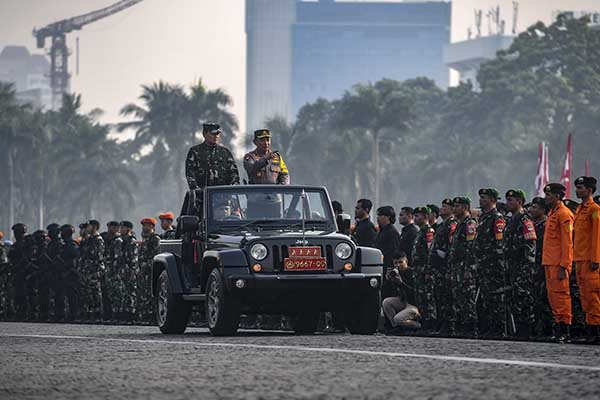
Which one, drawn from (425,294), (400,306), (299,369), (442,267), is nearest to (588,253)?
(442,267)

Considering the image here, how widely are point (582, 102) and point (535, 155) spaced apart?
346 inches

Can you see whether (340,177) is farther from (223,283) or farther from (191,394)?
(191,394)

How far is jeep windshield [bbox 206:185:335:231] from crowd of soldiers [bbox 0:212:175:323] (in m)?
6.88

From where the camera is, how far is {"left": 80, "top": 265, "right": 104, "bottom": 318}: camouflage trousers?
2956 cm

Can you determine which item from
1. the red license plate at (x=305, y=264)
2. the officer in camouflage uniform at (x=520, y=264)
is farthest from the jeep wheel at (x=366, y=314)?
the officer in camouflage uniform at (x=520, y=264)

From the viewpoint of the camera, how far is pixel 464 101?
11619 centimetres

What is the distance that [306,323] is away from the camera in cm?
2088

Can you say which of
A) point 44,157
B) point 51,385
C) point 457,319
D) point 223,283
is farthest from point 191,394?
point 44,157

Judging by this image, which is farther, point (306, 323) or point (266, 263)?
point (306, 323)

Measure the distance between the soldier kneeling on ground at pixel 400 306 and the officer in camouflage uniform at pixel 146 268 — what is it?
658 centimetres

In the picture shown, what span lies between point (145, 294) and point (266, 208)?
8255 millimetres

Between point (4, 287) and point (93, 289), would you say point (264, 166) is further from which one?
point (4, 287)

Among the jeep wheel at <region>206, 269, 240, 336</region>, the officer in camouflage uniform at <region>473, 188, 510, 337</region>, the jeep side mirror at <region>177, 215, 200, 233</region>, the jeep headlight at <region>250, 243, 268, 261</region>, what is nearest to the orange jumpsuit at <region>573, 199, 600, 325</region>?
the officer in camouflage uniform at <region>473, 188, 510, 337</region>

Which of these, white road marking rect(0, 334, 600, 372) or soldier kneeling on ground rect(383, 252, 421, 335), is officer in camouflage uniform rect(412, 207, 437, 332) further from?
white road marking rect(0, 334, 600, 372)
